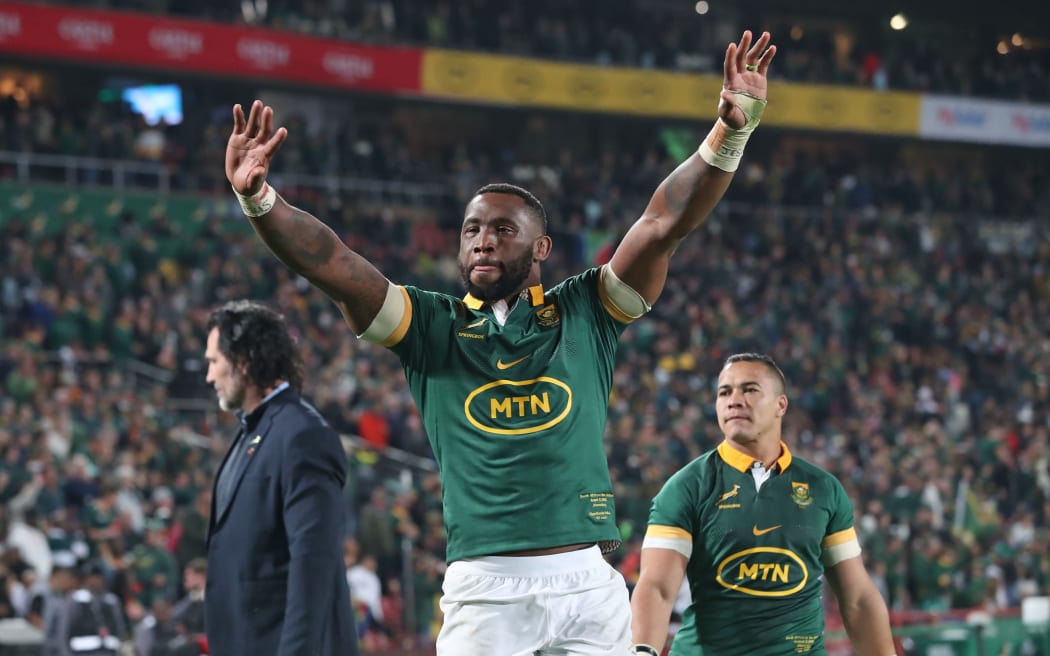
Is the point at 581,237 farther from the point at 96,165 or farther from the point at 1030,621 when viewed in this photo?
the point at 1030,621

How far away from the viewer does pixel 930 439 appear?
22.1m

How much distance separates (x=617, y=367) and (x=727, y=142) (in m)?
17.7

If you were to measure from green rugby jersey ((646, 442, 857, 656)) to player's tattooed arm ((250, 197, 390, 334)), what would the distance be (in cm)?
199

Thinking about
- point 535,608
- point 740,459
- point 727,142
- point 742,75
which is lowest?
point 535,608

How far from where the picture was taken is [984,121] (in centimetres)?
3409

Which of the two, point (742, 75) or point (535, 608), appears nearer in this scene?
point (535, 608)

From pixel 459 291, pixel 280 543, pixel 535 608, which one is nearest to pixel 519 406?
pixel 535 608

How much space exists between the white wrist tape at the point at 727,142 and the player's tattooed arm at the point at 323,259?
3.19ft

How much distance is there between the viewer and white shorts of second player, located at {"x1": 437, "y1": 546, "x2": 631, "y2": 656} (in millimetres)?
4160

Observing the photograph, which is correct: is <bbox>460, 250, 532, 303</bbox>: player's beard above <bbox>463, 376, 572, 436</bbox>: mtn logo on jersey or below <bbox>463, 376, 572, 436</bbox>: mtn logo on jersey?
above

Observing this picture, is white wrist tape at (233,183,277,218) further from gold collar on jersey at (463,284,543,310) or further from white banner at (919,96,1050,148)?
white banner at (919,96,1050,148)

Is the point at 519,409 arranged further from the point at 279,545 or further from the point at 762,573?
the point at 762,573

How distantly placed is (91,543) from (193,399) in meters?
5.13

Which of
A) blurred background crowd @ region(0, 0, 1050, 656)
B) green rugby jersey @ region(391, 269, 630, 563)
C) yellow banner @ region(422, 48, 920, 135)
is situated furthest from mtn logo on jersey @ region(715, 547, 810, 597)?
yellow banner @ region(422, 48, 920, 135)
